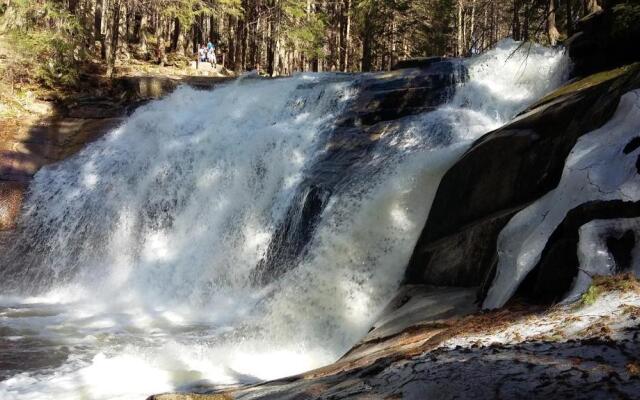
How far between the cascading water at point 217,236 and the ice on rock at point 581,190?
3.12 meters

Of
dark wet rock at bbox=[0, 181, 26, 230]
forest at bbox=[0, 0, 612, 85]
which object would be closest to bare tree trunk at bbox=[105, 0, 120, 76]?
forest at bbox=[0, 0, 612, 85]

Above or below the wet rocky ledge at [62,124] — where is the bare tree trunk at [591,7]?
above

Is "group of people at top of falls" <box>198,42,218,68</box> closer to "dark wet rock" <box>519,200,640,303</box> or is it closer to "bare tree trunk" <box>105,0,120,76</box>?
"bare tree trunk" <box>105,0,120,76</box>

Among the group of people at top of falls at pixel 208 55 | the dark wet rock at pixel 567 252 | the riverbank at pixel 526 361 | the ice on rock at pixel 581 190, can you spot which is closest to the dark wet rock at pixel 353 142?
the ice on rock at pixel 581 190

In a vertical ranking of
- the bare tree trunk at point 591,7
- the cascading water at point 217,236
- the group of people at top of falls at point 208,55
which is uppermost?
the group of people at top of falls at point 208,55

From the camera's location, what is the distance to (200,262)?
11688 mm

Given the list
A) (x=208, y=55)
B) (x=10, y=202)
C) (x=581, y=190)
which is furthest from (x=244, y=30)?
(x=581, y=190)

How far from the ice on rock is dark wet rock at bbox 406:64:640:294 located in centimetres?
41

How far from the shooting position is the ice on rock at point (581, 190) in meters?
4.71

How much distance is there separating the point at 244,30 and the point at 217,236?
20.8 m

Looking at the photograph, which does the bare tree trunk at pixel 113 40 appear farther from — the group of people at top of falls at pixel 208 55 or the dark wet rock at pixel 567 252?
the dark wet rock at pixel 567 252

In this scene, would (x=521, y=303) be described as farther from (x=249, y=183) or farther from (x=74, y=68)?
(x=74, y=68)

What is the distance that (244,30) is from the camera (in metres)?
30.1

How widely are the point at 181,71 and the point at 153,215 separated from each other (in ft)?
44.4
